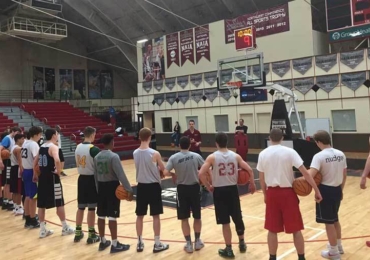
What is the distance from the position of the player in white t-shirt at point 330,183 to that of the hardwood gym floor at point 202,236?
42 cm

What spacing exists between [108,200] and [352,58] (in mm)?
12546

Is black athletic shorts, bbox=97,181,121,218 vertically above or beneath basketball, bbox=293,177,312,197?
beneath

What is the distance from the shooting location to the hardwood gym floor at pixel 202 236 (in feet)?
14.8

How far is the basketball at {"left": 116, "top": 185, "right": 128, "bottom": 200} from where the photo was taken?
456 centimetres

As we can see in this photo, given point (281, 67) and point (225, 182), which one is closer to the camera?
point (225, 182)

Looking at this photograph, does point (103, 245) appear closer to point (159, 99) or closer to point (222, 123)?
point (222, 123)

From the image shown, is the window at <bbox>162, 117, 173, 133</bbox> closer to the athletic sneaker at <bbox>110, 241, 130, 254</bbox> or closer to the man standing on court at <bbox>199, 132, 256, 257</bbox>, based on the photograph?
the athletic sneaker at <bbox>110, 241, 130, 254</bbox>

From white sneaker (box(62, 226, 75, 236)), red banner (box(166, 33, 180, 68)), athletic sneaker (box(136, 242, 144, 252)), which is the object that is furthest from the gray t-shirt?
red banner (box(166, 33, 180, 68))

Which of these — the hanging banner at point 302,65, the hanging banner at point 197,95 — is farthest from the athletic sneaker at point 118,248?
the hanging banner at point 197,95

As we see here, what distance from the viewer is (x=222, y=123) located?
60.6ft

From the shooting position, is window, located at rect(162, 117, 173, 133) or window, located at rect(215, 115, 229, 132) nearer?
window, located at rect(215, 115, 229, 132)

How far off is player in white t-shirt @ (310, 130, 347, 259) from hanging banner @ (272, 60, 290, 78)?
12.1m

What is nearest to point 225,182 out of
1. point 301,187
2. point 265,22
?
point 301,187

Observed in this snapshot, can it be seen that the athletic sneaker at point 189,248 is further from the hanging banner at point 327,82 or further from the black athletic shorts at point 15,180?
the hanging banner at point 327,82
